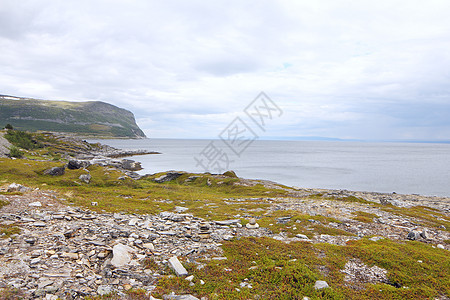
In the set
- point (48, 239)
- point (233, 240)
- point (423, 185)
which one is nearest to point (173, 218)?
point (233, 240)

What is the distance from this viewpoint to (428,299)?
936 centimetres

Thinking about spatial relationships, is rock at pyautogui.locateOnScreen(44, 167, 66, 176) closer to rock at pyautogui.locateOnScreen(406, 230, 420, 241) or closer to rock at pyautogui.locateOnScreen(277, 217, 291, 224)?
rock at pyautogui.locateOnScreen(277, 217, 291, 224)

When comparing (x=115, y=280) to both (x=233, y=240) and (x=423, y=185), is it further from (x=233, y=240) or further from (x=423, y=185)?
(x=423, y=185)

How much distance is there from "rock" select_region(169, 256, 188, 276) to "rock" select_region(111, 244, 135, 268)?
208 centimetres

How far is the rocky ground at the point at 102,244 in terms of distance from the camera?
29.8ft

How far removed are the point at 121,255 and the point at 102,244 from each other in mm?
1868

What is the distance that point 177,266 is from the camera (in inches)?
421

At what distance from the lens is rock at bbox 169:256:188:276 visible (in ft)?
33.9

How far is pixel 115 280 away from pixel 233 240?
7428mm

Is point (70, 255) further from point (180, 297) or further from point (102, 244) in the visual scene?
point (180, 297)

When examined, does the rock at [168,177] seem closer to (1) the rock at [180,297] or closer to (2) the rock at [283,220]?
(2) the rock at [283,220]

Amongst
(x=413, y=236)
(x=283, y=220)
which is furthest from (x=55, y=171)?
(x=413, y=236)

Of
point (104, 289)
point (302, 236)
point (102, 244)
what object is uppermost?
point (302, 236)

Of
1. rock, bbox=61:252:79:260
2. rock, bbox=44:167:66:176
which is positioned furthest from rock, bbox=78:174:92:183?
rock, bbox=61:252:79:260
